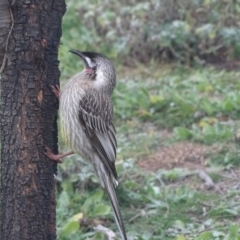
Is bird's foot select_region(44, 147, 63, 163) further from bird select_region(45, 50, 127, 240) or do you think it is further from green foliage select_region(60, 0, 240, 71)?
green foliage select_region(60, 0, 240, 71)

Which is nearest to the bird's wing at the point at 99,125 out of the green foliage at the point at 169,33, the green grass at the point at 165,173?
the green grass at the point at 165,173

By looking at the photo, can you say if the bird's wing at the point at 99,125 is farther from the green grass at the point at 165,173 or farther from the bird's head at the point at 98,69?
the green grass at the point at 165,173

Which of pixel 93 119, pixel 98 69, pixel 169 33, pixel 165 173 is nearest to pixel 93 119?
pixel 93 119

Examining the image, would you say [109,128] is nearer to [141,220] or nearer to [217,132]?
[141,220]

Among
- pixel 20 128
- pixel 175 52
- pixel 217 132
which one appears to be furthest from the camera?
pixel 175 52

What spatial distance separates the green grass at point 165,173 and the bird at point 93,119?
0.84 metres

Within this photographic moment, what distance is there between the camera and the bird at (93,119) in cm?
638

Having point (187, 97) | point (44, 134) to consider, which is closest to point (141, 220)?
point (44, 134)

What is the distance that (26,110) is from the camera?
5.36m

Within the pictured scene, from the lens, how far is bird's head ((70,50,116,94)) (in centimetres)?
651

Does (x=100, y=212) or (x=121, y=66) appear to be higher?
(x=121, y=66)

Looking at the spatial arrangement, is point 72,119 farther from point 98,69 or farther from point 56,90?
point 56,90

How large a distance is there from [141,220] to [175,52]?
5319 mm

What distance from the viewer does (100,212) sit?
7.55m
